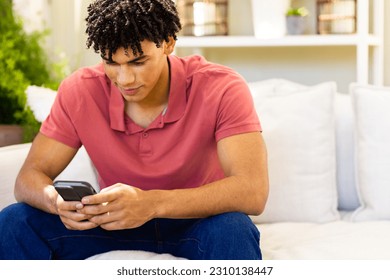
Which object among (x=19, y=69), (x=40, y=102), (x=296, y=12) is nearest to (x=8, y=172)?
(x=40, y=102)

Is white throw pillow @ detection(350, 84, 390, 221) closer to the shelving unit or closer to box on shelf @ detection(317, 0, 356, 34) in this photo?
the shelving unit

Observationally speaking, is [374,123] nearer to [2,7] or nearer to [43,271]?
[43,271]

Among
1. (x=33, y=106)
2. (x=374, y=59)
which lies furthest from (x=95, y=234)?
(x=374, y=59)

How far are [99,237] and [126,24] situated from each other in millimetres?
456

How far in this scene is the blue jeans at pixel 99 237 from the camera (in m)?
1.55

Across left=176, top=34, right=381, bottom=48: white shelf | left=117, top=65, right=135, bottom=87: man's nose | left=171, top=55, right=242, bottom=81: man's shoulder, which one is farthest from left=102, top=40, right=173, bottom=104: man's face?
left=176, top=34, right=381, bottom=48: white shelf

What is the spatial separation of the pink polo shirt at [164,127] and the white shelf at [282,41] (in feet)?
3.09

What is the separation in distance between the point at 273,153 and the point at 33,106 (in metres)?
0.69

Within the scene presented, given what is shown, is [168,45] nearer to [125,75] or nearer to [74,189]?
[125,75]

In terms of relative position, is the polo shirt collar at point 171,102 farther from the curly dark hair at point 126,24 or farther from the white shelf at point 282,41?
the white shelf at point 282,41

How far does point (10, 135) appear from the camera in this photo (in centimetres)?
229

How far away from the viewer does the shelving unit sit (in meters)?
2.62

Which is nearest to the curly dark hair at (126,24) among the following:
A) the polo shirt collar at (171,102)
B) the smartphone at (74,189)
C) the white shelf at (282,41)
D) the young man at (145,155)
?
the young man at (145,155)

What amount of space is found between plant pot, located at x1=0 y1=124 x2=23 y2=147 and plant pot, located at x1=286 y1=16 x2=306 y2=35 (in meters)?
1.01
